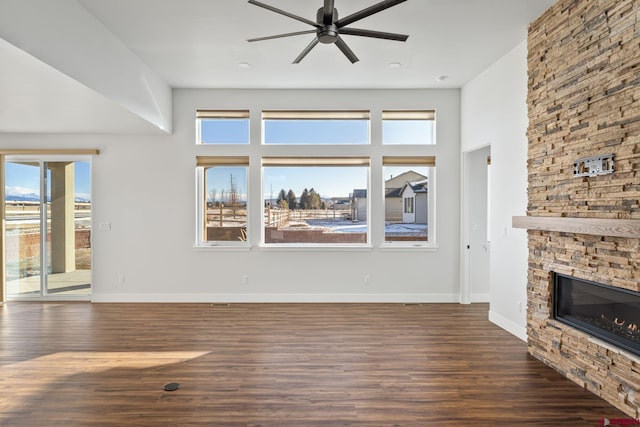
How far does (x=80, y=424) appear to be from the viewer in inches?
93.5

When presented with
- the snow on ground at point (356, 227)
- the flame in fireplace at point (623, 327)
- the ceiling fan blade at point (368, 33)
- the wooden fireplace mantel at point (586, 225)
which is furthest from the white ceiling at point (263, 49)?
the flame in fireplace at point (623, 327)

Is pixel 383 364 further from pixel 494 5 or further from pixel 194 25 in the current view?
pixel 194 25

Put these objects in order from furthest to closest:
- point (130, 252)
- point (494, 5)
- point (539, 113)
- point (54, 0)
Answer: point (130, 252), point (539, 113), point (494, 5), point (54, 0)

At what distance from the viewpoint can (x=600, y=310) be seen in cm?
279

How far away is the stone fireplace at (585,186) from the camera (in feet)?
8.03

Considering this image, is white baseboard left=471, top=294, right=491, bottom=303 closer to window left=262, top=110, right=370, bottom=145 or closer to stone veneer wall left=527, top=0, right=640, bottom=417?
stone veneer wall left=527, top=0, right=640, bottom=417

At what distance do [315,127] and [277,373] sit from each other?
139 inches

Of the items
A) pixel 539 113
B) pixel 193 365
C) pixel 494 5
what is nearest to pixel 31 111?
pixel 193 365

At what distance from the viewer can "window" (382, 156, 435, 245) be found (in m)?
5.51

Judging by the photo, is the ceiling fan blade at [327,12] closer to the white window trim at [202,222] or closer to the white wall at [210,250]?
the white wall at [210,250]

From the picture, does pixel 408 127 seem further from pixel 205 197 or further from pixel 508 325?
pixel 205 197

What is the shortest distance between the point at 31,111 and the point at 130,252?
216 cm

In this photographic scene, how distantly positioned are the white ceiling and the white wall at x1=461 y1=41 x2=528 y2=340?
27 centimetres

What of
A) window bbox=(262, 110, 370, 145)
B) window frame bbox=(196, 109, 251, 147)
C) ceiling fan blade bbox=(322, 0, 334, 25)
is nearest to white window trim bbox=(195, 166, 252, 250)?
window frame bbox=(196, 109, 251, 147)
